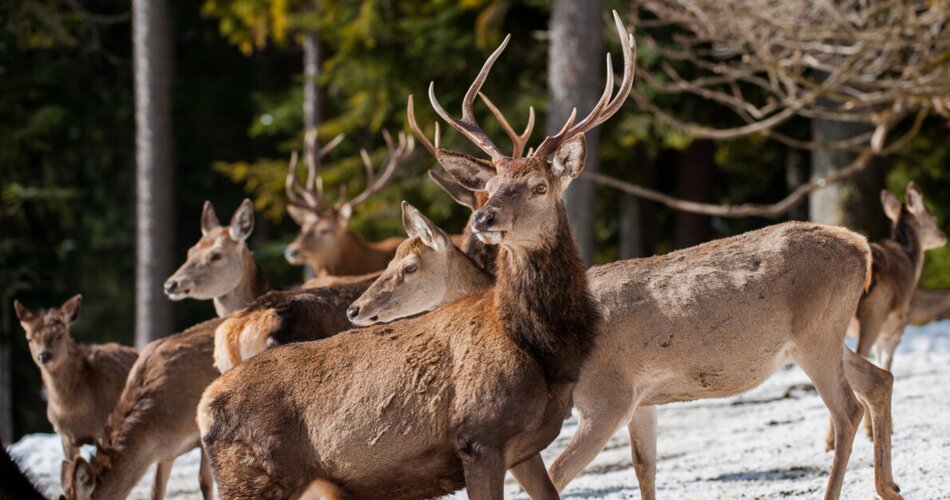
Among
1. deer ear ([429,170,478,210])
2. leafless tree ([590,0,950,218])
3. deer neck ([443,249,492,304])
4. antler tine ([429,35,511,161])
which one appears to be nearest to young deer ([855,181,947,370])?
leafless tree ([590,0,950,218])

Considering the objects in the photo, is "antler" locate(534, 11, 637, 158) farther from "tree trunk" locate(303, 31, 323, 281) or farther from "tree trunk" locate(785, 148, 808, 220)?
"tree trunk" locate(303, 31, 323, 281)

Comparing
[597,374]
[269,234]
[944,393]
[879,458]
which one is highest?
[597,374]

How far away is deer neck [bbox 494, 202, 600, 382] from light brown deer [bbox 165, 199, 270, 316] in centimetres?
435

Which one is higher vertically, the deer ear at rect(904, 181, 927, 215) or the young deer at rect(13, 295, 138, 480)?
the deer ear at rect(904, 181, 927, 215)

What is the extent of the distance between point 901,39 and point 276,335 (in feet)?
22.8

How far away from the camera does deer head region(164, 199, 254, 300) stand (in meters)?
9.29

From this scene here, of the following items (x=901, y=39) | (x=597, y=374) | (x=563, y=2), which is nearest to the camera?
(x=597, y=374)

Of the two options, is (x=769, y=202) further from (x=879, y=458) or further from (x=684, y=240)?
(x=879, y=458)

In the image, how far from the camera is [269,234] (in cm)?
2491

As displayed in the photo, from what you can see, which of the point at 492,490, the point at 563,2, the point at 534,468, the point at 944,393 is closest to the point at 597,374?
the point at 534,468

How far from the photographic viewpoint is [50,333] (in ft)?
32.1

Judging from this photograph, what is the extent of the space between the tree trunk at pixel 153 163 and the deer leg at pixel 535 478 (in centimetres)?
1252

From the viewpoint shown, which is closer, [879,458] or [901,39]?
[879,458]

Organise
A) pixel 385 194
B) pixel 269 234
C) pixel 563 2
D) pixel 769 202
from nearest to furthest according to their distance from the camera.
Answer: pixel 563 2
pixel 385 194
pixel 769 202
pixel 269 234
